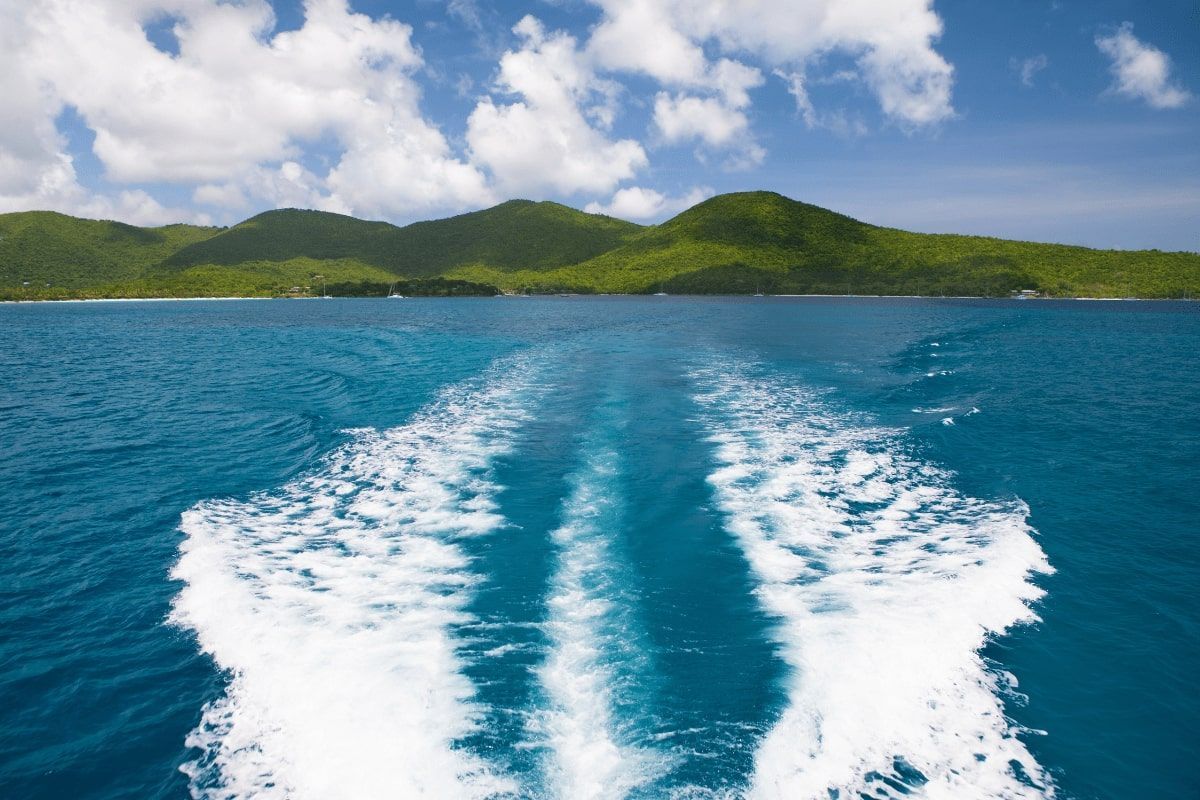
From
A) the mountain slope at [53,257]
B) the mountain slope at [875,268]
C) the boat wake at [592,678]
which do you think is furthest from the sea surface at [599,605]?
the mountain slope at [53,257]

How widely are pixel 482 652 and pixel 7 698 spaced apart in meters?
5.31

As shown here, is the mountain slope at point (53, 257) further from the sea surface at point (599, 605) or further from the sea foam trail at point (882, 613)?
the sea foam trail at point (882, 613)

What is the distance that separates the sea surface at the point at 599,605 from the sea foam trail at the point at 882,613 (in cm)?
4

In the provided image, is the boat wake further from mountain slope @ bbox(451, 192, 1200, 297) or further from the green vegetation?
the green vegetation

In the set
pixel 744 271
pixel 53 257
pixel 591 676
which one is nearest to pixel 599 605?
pixel 591 676

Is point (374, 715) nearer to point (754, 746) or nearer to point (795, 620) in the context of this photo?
point (754, 746)

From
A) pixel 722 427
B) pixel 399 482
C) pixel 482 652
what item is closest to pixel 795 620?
pixel 482 652

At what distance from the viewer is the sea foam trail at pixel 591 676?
5.28 metres

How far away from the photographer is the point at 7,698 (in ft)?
21.4

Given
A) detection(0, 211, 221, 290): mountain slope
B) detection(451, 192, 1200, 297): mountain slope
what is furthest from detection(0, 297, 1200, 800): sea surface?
detection(0, 211, 221, 290): mountain slope

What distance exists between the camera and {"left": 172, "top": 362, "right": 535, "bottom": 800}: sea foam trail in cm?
543

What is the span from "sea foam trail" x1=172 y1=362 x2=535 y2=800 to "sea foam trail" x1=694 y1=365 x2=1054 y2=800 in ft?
10.7

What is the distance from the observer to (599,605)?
8.12 meters

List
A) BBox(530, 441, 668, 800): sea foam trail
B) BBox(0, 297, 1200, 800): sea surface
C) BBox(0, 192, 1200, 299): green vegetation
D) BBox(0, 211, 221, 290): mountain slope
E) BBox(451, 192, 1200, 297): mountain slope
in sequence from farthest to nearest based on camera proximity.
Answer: BBox(0, 211, 221, 290): mountain slope, BBox(0, 192, 1200, 299): green vegetation, BBox(451, 192, 1200, 297): mountain slope, BBox(0, 297, 1200, 800): sea surface, BBox(530, 441, 668, 800): sea foam trail
